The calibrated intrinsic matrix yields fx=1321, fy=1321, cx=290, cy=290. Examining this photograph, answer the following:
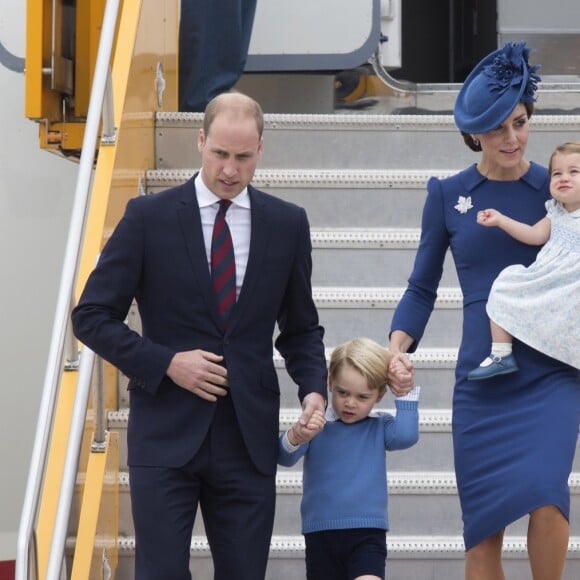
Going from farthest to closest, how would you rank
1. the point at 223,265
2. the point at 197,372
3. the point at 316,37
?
the point at 316,37 → the point at 223,265 → the point at 197,372

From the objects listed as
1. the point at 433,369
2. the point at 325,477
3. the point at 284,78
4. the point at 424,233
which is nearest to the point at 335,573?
the point at 325,477

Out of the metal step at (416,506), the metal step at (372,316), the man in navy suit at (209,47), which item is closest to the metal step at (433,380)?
the metal step at (372,316)

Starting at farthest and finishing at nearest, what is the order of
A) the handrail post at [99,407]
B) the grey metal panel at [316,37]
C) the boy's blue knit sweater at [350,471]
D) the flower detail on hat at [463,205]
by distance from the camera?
the grey metal panel at [316,37] → the handrail post at [99,407] → the boy's blue knit sweater at [350,471] → the flower detail on hat at [463,205]

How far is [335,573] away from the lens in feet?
10.8

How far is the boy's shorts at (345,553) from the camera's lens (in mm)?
3271

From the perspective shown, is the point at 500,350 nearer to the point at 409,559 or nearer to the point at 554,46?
the point at 409,559

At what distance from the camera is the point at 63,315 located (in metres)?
3.20

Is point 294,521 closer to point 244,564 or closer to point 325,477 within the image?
point 325,477

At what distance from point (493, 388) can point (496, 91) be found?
0.69 meters

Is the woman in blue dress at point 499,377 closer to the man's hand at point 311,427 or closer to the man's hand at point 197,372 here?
the man's hand at point 311,427

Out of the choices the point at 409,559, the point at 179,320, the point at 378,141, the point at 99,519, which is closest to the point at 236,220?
the point at 179,320

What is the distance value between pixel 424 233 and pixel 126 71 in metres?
1.72

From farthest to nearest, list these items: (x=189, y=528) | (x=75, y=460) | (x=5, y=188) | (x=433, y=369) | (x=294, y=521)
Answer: (x=5, y=188), (x=433, y=369), (x=294, y=521), (x=75, y=460), (x=189, y=528)

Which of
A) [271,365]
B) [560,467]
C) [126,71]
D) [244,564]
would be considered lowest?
[244,564]
